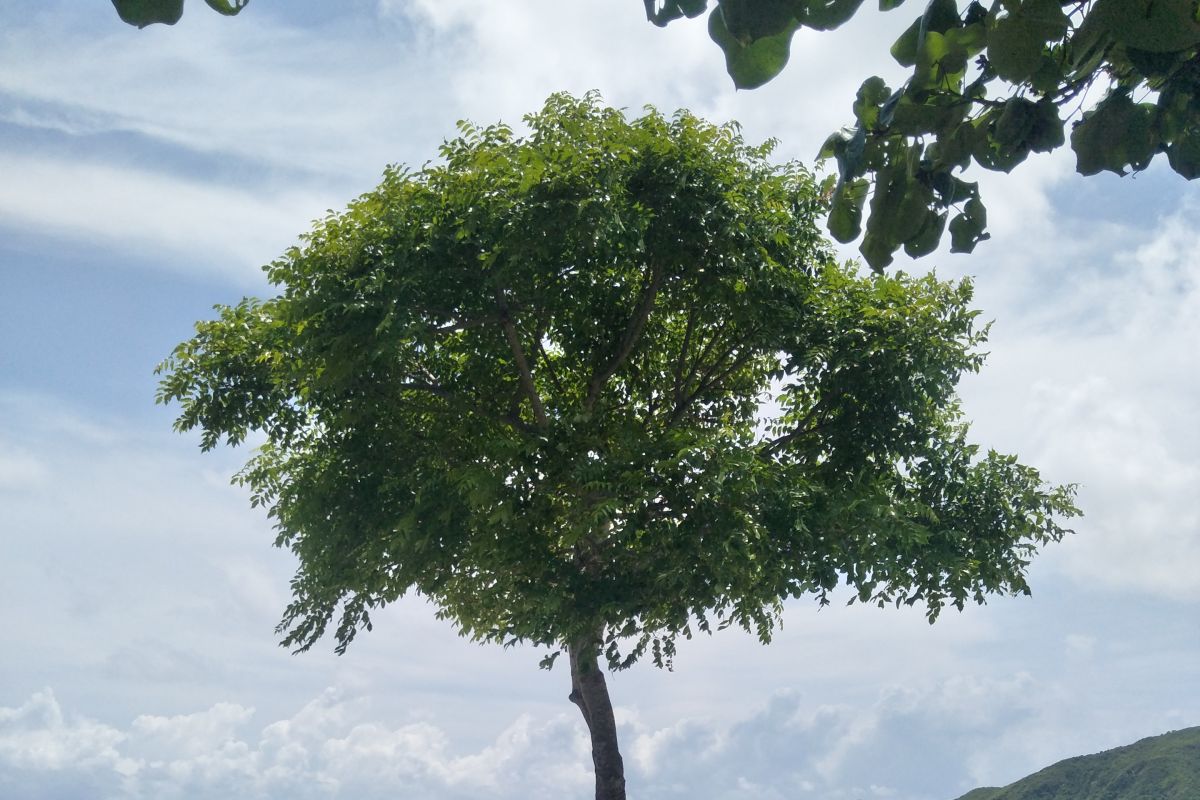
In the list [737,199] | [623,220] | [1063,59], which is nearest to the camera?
[1063,59]

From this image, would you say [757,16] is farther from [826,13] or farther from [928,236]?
[928,236]

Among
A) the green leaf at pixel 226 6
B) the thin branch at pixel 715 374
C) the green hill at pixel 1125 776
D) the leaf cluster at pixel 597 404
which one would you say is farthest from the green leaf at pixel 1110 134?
Answer: the green hill at pixel 1125 776

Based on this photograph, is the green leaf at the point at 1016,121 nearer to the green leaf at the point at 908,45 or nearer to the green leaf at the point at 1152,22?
the green leaf at the point at 908,45

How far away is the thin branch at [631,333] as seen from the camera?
50.0ft

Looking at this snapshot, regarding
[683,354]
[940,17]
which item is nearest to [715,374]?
[683,354]

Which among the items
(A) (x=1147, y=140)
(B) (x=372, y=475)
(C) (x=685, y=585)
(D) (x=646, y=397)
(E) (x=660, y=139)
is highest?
(E) (x=660, y=139)

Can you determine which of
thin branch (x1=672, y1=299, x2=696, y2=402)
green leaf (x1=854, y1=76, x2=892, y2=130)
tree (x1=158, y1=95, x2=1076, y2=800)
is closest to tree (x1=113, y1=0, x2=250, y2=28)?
green leaf (x1=854, y1=76, x2=892, y2=130)

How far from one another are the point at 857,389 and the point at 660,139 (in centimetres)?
440

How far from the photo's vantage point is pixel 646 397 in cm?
1736

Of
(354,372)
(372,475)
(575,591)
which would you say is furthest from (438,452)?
(575,591)

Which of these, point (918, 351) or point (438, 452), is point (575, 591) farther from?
point (918, 351)

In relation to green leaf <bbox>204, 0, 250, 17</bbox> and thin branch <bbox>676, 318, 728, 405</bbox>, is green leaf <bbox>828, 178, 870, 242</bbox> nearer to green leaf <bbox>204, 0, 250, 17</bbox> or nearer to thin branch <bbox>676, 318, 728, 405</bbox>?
green leaf <bbox>204, 0, 250, 17</bbox>

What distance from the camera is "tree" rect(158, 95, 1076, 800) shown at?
13422 millimetres

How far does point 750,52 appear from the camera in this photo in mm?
1732
